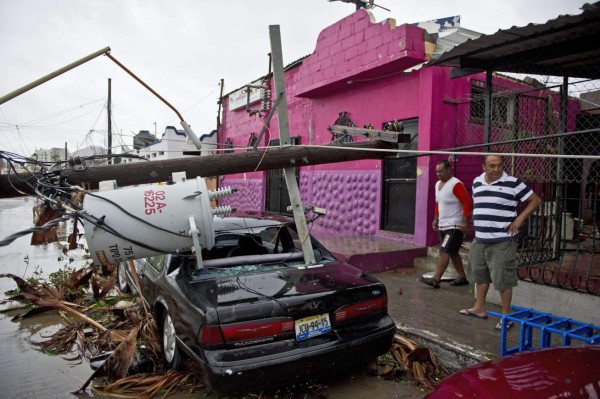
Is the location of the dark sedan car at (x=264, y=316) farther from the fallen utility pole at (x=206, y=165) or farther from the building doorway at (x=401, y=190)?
the building doorway at (x=401, y=190)

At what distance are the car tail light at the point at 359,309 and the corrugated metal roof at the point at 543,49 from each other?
115 inches

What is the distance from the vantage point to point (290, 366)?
280 centimetres

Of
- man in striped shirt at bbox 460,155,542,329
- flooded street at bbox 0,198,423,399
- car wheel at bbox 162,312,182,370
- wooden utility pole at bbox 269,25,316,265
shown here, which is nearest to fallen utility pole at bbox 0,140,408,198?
wooden utility pole at bbox 269,25,316,265

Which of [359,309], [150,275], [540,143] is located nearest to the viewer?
[359,309]

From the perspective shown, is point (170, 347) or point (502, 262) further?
point (502, 262)

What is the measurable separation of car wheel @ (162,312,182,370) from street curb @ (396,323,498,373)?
90.1 inches

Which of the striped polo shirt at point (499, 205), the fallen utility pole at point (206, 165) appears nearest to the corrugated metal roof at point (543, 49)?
the striped polo shirt at point (499, 205)

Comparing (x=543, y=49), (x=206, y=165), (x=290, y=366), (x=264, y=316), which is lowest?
(x=290, y=366)

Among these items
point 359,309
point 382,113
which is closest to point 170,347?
point 359,309

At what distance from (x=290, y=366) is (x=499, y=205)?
8.48ft

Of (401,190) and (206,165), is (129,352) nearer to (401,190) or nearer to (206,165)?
(206,165)

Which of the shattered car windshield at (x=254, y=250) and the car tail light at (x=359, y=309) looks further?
the shattered car windshield at (x=254, y=250)

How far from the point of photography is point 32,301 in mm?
5328

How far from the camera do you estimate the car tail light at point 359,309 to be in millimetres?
3113
